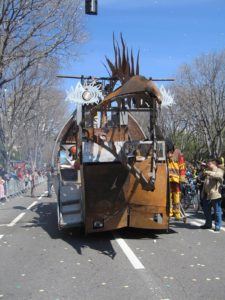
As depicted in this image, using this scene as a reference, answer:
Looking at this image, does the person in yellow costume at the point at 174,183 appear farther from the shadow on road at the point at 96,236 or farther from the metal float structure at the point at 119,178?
the metal float structure at the point at 119,178

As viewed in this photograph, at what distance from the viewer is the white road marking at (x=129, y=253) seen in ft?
22.9

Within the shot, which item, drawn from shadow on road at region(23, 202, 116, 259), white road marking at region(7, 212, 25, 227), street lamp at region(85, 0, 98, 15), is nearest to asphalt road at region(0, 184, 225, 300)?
shadow on road at region(23, 202, 116, 259)

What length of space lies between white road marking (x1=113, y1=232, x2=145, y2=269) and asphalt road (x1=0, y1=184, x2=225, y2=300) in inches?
0.6

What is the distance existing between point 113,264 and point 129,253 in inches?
34.3

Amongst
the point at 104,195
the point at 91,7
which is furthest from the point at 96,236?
the point at 91,7

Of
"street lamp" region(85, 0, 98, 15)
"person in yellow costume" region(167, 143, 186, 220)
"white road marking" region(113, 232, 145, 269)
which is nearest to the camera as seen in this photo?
"white road marking" region(113, 232, 145, 269)

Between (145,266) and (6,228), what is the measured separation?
577 cm

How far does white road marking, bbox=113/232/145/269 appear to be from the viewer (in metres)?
6.99

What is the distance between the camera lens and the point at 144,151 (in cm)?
885

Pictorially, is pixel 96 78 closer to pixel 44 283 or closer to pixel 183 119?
pixel 44 283

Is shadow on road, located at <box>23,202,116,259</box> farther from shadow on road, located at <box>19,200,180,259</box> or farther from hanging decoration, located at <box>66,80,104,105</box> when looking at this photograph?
hanging decoration, located at <box>66,80,104,105</box>

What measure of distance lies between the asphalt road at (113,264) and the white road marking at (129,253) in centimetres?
2

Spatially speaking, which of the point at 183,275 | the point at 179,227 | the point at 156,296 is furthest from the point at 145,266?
the point at 179,227

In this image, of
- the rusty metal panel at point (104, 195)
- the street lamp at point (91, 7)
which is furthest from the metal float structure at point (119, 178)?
the street lamp at point (91, 7)
